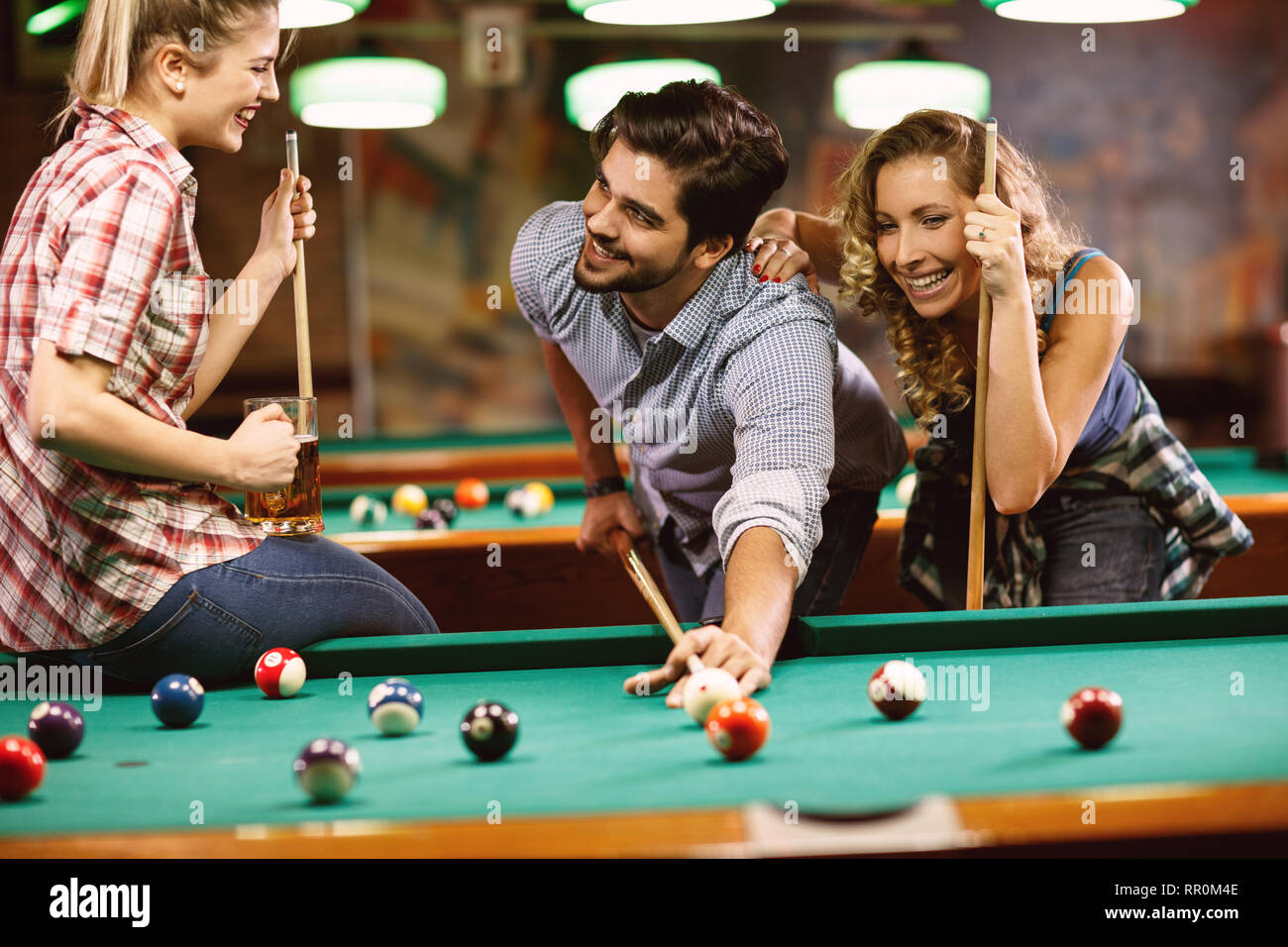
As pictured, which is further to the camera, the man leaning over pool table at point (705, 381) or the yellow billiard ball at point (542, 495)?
the yellow billiard ball at point (542, 495)

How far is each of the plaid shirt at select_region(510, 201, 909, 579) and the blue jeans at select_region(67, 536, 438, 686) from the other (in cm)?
62

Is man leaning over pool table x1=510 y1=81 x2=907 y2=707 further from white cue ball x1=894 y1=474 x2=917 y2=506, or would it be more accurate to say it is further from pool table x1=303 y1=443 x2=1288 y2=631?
white cue ball x1=894 y1=474 x2=917 y2=506

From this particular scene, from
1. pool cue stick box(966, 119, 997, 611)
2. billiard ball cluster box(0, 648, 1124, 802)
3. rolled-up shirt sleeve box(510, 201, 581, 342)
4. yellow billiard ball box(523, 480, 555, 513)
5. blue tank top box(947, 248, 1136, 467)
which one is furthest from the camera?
yellow billiard ball box(523, 480, 555, 513)

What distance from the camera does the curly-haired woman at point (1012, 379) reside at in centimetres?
239

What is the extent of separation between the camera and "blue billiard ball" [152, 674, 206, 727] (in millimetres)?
1720

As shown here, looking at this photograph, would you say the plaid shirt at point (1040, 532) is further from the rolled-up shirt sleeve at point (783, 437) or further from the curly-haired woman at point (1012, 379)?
the rolled-up shirt sleeve at point (783, 437)

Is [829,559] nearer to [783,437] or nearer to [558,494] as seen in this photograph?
[783,437]

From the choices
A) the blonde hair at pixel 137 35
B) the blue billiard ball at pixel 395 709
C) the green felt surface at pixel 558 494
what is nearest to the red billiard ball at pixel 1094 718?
the blue billiard ball at pixel 395 709

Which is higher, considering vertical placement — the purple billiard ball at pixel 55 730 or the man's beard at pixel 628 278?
the man's beard at pixel 628 278

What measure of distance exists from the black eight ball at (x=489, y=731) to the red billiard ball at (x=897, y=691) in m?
0.47

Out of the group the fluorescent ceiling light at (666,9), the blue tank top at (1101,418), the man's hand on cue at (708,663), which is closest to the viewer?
the man's hand on cue at (708,663)

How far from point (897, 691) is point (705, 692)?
0.79 feet

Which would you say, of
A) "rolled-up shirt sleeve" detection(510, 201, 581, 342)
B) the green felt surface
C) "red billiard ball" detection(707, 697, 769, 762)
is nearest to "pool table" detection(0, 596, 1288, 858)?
"red billiard ball" detection(707, 697, 769, 762)

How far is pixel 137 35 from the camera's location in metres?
1.98
